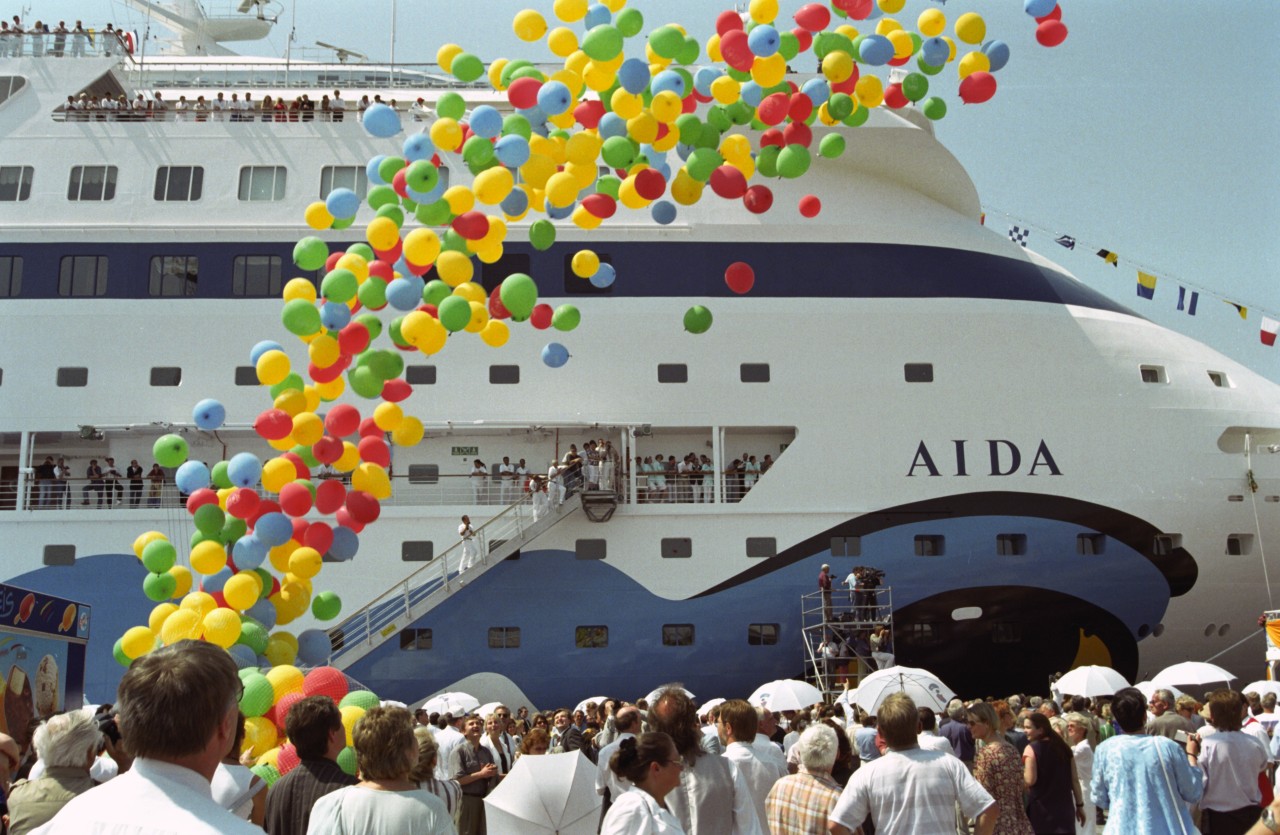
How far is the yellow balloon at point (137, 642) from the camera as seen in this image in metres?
9.95

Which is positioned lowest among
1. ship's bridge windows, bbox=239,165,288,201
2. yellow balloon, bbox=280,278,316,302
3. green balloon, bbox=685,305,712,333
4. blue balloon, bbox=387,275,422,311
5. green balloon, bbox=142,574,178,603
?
green balloon, bbox=142,574,178,603

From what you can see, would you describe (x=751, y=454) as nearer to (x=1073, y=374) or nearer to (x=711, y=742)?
(x=1073, y=374)

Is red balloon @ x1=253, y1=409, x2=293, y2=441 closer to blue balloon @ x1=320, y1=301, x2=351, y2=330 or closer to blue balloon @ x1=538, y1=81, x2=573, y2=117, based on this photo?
blue balloon @ x1=320, y1=301, x2=351, y2=330

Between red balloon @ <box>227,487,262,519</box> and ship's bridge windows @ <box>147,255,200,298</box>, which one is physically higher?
ship's bridge windows @ <box>147,255,200,298</box>

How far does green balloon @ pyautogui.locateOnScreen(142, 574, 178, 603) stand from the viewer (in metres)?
10.9

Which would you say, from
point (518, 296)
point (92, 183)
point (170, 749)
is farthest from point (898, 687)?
point (92, 183)

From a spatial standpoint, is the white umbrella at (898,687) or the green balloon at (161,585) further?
the white umbrella at (898,687)

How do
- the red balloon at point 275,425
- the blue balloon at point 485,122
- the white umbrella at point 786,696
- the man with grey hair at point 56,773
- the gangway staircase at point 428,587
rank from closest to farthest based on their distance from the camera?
the man with grey hair at point 56,773 < the red balloon at point 275,425 < the blue balloon at point 485,122 < the white umbrella at point 786,696 < the gangway staircase at point 428,587

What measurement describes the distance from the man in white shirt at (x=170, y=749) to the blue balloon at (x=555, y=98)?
8.41m

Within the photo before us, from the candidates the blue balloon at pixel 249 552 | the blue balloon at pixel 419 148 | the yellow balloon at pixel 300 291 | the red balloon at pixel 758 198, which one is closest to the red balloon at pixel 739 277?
the red balloon at pixel 758 198

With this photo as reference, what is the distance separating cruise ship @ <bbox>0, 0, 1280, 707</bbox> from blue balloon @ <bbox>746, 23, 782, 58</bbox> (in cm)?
935

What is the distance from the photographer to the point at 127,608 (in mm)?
Result: 18984

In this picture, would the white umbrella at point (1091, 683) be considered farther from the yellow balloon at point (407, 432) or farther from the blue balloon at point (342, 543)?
the blue balloon at point (342, 543)

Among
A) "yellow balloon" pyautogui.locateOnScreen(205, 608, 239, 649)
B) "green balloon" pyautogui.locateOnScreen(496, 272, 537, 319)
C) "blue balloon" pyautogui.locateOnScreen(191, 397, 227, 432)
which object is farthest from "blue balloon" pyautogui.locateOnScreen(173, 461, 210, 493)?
"green balloon" pyautogui.locateOnScreen(496, 272, 537, 319)
